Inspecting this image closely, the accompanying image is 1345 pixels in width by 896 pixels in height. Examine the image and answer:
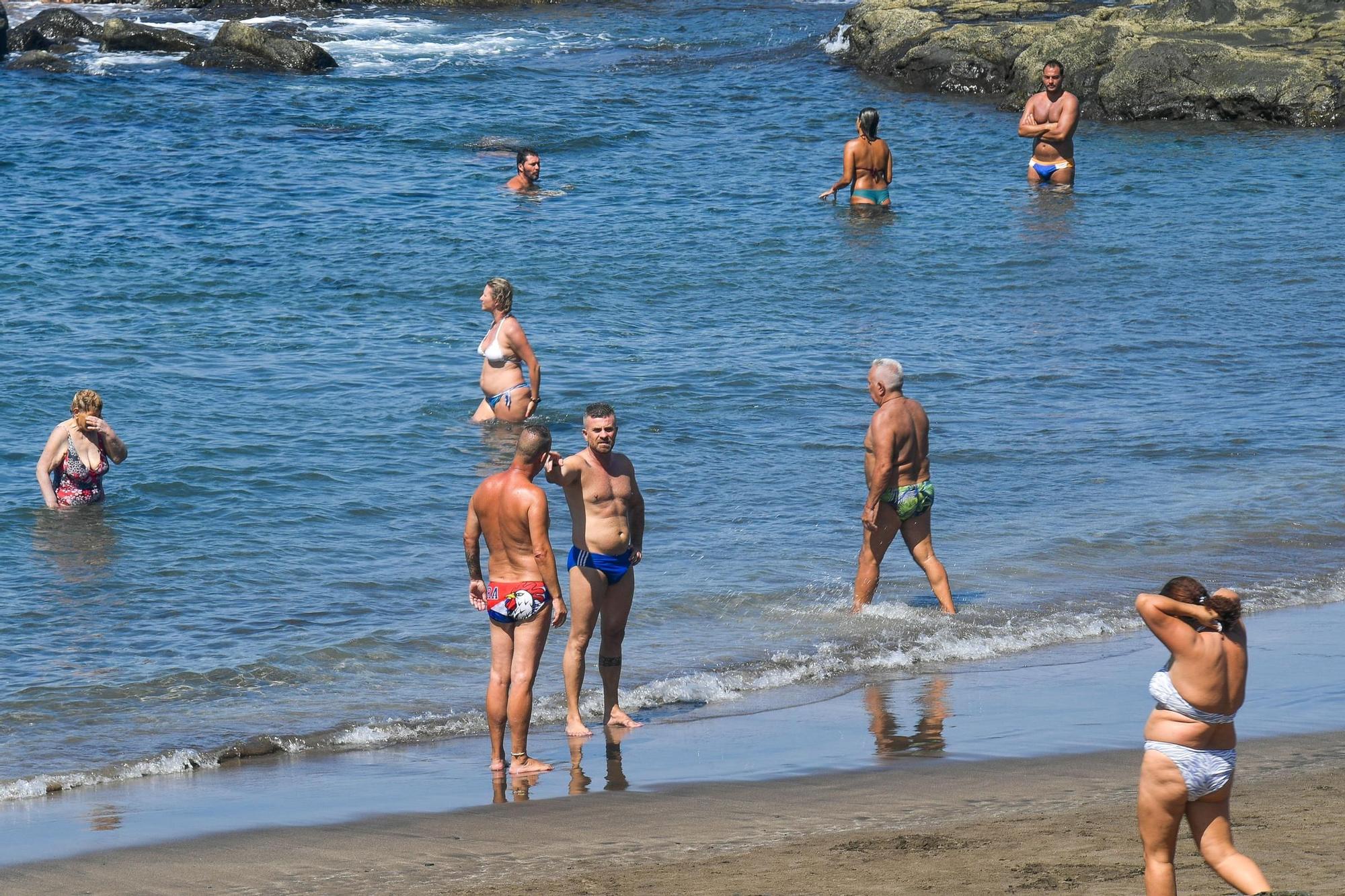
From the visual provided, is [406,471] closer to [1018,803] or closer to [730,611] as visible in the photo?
[730,611]

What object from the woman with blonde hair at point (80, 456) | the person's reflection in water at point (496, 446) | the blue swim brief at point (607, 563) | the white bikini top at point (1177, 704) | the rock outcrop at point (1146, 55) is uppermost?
the rock outcrop at point (1146, 55)

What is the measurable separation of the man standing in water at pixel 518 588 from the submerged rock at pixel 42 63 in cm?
2514

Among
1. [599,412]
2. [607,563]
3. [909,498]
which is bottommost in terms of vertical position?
[909,498]

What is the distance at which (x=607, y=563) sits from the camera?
7980mm

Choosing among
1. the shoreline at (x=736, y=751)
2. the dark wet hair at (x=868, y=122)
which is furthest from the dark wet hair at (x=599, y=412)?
the dark wet hair at (x=868, y=122)

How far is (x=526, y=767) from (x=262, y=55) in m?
25.7

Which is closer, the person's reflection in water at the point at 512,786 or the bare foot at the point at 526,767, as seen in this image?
the person's reflection in water at the point at 512,786

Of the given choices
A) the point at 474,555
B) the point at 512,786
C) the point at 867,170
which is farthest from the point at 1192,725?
the point at 867,170

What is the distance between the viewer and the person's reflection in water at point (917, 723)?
A: 762cm

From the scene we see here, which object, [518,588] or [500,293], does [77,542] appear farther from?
[518,588]

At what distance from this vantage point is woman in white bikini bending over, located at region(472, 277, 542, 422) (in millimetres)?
13008

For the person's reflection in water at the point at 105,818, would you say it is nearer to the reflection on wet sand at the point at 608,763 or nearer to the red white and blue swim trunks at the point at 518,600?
the red white and blue swim trunks at the point at 518,600

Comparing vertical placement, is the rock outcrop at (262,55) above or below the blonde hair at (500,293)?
above

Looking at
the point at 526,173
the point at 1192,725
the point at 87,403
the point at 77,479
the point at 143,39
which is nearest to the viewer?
the point at 1192,725
